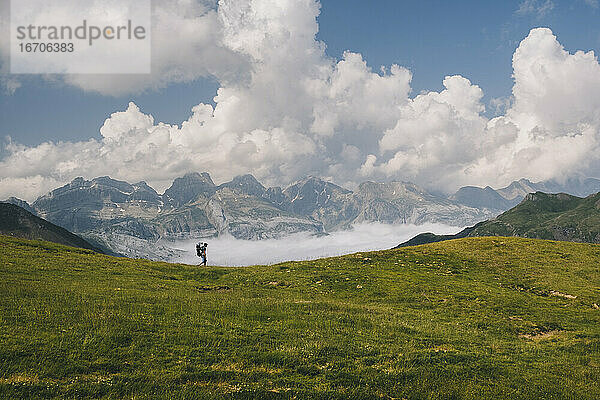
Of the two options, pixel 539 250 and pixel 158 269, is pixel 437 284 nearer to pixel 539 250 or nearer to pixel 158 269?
pixel 539 250

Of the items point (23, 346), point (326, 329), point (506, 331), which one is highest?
point (23, 346)

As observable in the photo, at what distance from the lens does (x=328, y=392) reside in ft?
54.3

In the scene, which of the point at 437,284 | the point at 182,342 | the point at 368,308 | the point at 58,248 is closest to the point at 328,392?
the point at 182,342

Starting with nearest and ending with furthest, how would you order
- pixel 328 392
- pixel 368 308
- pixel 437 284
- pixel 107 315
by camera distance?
pixel 328 392 < pixel 107 315 < pixel 368 308 < pixel 437 284

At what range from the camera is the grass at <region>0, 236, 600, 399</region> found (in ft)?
54.6

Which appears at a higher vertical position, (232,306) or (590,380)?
(232,306)

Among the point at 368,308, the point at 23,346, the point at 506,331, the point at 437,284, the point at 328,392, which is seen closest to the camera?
the point at 328,392

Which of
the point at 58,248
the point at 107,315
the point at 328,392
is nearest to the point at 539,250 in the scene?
the point at 328,392

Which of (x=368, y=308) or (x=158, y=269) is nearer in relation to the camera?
(x=368, y=308)

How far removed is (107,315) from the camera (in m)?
23.9

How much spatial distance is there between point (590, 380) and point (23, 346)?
99.4 ft

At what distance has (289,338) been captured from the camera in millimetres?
23438

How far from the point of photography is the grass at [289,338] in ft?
54.6

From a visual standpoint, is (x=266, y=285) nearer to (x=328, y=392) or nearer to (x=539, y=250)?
(x=328, y=392)
